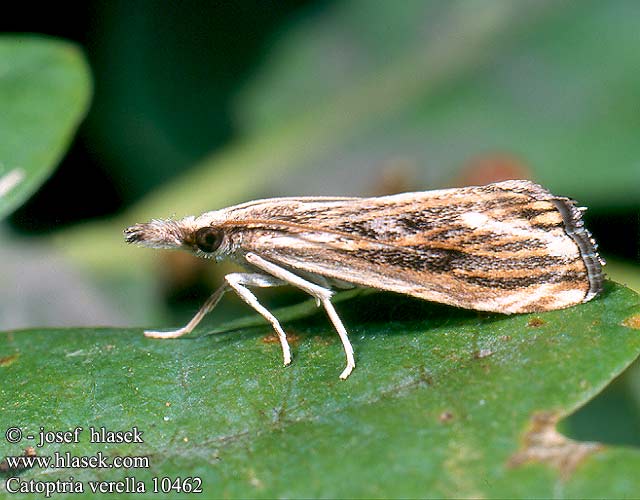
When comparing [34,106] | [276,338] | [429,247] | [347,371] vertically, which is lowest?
[276,338]

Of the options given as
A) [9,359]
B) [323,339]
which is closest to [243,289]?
[323,339]

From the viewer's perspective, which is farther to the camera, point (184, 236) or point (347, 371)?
point (184, 236)

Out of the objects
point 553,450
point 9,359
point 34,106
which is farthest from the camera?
point 34,106

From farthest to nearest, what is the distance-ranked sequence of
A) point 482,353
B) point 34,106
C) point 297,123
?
1. point 297,123
2. point 34,106
3. point 482,353

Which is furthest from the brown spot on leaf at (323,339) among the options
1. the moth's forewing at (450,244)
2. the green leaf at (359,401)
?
the moth's forewing at (450,244)

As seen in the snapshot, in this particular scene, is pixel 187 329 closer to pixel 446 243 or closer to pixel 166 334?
pixel 166 334

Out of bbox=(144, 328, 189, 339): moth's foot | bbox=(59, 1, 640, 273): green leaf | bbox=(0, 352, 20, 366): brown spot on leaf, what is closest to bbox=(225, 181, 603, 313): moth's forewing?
bbox=(144, 328, 189, 339): moth's foot

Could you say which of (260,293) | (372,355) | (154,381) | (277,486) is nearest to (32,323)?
(260,293)
